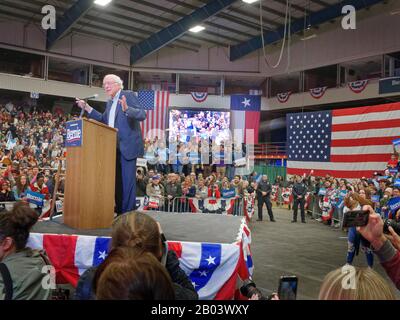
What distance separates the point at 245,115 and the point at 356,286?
21474mm

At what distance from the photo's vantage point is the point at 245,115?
22141 millimetres

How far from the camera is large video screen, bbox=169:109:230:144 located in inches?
860

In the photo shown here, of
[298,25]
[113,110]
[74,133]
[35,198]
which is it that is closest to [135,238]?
[74,133]

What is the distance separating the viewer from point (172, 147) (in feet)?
46.8

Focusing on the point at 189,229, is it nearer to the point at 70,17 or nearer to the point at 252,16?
the point at 70,17

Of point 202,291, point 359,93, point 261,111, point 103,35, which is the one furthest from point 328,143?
point 202,291

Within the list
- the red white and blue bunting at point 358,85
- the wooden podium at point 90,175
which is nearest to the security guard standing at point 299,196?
the red white and blue bunting at point 358,85

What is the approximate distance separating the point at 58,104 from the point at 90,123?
18603 mm

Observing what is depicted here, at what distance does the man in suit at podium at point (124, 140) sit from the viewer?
14.1ft

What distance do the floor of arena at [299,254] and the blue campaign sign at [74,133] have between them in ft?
9.21

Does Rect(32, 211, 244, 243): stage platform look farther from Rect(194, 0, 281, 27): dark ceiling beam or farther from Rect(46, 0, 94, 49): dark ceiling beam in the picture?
Rect(194, 0, 281, 27): dark ceiling beam

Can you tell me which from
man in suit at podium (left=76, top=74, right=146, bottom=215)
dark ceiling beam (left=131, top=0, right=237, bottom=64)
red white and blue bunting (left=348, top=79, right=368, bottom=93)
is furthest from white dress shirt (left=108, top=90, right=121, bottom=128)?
red white and blue bunting (left=348, top=79, right=368, bottom=93)

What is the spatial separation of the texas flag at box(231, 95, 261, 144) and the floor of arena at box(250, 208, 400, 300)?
10750 millimetres
